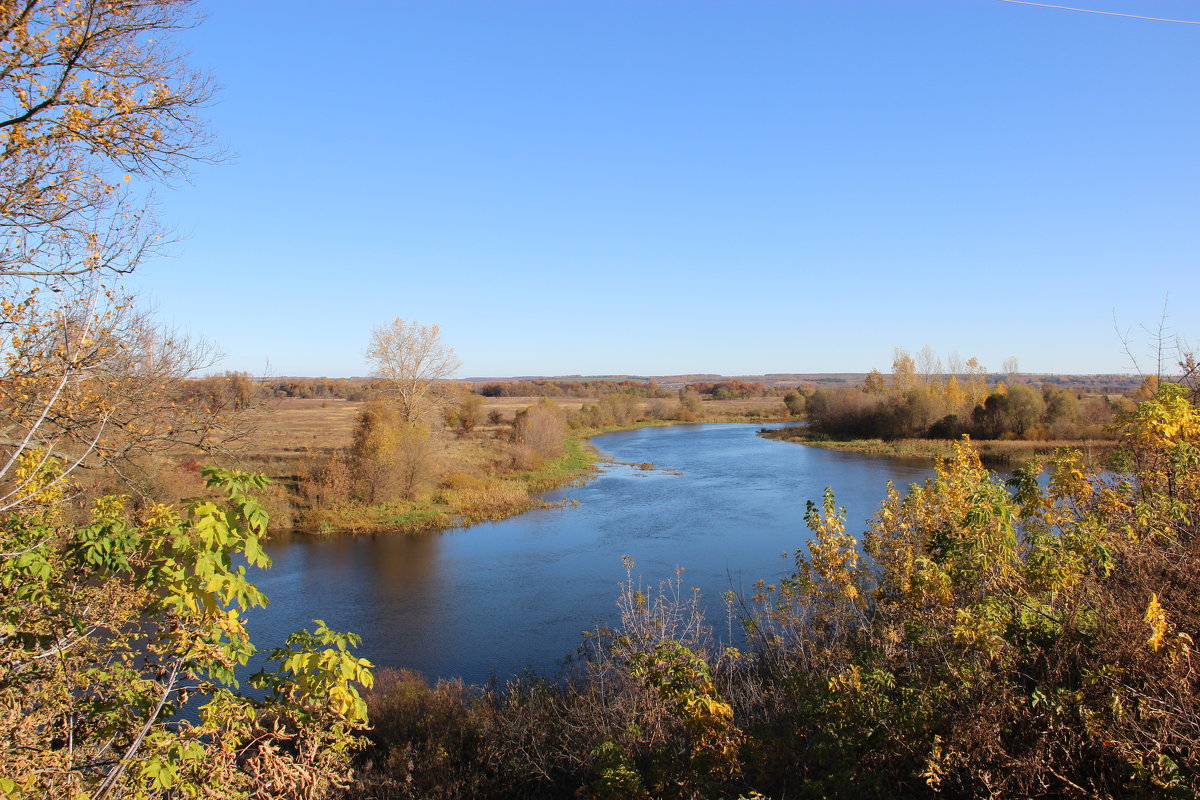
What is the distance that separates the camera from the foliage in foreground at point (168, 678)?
2.98 metres

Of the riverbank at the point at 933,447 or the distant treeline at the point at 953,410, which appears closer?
the riverbank at the point at 933,447

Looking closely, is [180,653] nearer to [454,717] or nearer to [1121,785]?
[1121,785]

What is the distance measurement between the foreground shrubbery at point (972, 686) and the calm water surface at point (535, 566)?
4.40 metres

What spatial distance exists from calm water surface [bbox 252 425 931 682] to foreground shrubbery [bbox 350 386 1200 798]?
4.40 meters

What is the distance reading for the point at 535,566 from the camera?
17.7 meters

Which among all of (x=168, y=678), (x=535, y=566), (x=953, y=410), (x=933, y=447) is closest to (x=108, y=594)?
(x=168, y=678)

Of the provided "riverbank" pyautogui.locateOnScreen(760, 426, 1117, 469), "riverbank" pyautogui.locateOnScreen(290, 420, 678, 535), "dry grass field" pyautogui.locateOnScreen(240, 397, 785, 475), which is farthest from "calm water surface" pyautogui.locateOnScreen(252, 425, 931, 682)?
"riverbank" pyautogui.locateOnScreen(760, 426, 1117, 469)

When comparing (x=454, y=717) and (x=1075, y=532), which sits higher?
(x=1075, y=532)

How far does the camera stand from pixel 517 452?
34.5 m

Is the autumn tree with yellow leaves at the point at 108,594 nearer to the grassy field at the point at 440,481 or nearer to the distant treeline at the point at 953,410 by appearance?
the grassy field at the point at 440,481

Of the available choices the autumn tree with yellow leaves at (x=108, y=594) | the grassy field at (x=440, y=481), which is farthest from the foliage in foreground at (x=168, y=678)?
the grassy field at (x=440, y=481)

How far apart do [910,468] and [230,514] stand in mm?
33119

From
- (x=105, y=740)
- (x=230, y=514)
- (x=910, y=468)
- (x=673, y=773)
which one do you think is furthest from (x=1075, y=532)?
(x=910, y=468)

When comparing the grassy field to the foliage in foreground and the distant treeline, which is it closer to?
the foliage in foreground
